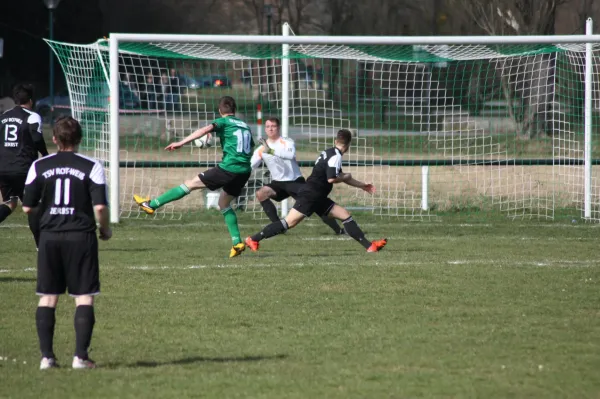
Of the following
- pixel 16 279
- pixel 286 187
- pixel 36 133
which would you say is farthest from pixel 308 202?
pixel 16 279

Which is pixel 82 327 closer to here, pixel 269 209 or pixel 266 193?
pixel 266 193

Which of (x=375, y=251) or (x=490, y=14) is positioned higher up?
(x=490, y=14)

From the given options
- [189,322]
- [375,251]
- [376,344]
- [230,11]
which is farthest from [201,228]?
[230,11]

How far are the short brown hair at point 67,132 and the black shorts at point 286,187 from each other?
7830 mm

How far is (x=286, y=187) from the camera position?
583 inches

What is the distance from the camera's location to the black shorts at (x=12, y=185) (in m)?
12.7

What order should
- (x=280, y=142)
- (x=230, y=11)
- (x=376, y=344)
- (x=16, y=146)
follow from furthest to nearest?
(x=230, y=11), (x=280, y=142), (x=16, y=146), (x=376, y=344)

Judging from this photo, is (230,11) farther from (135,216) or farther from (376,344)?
(376,344)

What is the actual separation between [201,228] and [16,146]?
4078 mm

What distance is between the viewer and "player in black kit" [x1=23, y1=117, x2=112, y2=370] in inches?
270

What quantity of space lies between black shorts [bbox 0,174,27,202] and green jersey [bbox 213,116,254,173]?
2368 millimetres

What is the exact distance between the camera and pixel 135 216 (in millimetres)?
17656

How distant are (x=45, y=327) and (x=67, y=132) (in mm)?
1241

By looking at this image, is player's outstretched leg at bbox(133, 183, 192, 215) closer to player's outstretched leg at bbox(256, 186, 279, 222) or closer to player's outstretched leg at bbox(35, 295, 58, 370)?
player's outstretched leg at bbox(256, 186, 279, 222)
